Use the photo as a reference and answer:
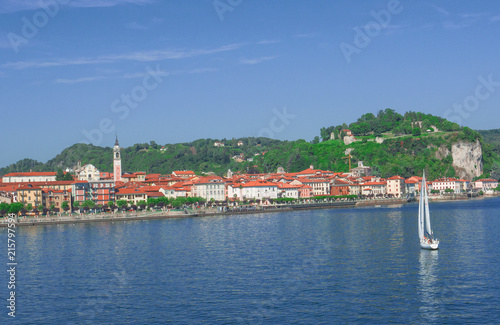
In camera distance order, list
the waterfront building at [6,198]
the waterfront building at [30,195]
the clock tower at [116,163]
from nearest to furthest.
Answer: the waterfront building at [30,195]
the waterfront building at [6,198]
the clock tower at [116,163]

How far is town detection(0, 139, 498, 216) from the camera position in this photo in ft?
287

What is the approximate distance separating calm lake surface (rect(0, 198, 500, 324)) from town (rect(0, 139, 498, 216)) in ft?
107

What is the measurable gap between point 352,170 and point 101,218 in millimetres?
87376

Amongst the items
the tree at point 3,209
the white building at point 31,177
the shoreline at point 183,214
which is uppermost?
the white building at point 31,177

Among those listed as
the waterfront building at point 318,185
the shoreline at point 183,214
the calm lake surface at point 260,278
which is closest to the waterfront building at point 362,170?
the waterfront building at point 318,185

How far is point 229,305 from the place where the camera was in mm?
27969

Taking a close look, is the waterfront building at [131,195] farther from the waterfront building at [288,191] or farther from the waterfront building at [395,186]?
the waterfront building at [395,186]

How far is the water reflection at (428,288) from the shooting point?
26.0m

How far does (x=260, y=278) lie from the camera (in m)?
33.5

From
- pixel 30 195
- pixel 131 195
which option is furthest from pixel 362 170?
pixel 30 195

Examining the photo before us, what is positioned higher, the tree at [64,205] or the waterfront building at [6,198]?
the waterfront building at [6,198]

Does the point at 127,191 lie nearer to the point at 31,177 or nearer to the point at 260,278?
the point at 31,177

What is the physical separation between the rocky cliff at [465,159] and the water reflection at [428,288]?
124m

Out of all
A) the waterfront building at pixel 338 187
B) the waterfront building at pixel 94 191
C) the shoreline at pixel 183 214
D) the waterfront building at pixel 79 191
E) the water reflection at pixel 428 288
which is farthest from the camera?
the waterfront building at pixel 338 187
